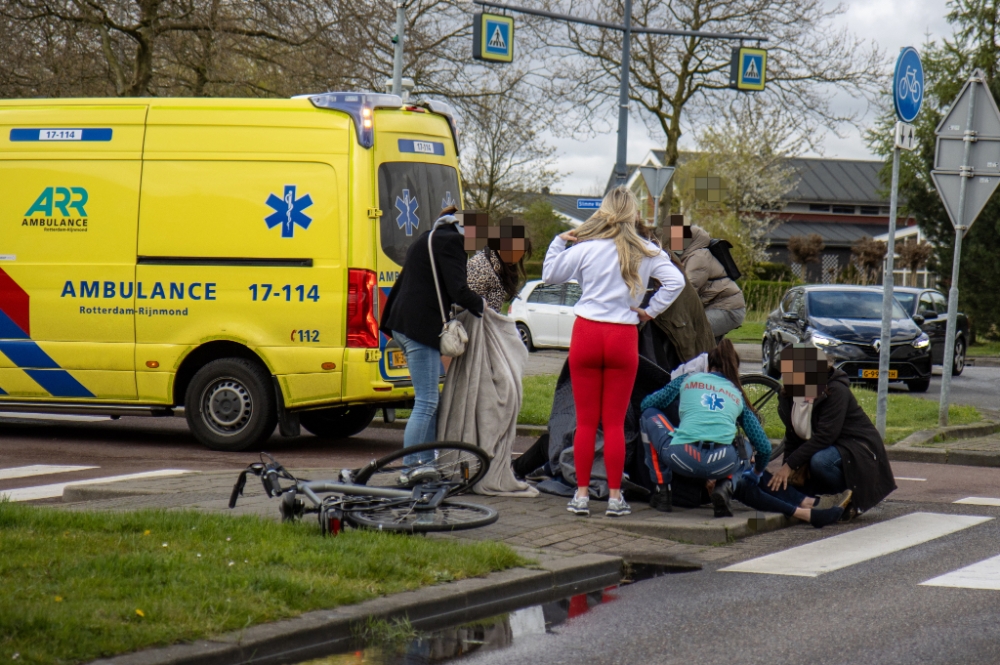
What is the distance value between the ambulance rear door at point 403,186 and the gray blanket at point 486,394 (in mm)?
2381

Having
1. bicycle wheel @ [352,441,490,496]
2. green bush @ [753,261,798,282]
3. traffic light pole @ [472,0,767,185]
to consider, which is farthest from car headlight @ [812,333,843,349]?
green bush @ [753,261,798,282]

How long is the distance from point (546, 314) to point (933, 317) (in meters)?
7.75

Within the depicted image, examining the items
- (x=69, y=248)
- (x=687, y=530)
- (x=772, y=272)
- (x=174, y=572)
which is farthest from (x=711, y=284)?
(x=772, y=272)

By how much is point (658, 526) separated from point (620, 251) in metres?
1.55

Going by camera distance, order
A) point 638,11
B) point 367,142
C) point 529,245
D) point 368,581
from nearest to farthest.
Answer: point 368,581 → point 529,245 → point 367,142 → point 638,11

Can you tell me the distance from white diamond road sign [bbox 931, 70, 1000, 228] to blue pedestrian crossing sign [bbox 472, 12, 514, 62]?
9539mm

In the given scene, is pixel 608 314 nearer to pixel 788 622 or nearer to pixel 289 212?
pixel 788 622

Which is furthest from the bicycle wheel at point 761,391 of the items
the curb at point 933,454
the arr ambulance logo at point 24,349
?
the arr ambulance logo at point 24,349

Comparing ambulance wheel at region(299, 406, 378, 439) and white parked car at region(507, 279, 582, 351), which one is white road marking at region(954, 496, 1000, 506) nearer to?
ambulance wheel at region(299, 406, 378, 439)

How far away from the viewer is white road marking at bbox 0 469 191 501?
26.8ft

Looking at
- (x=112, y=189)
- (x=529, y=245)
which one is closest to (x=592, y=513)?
(x=529, y=245)

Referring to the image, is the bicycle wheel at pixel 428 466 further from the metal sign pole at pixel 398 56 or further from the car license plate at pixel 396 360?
the metal sign pole at pixel 398 56

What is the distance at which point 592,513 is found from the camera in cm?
733

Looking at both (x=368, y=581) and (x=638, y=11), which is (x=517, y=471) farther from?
(x=638, y=11)
